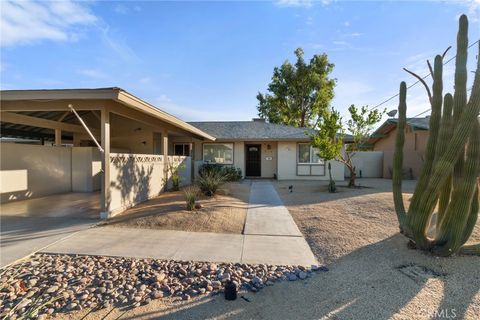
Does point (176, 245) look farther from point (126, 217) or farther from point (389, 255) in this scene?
point (389, 255)

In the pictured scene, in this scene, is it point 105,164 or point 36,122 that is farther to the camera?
point 36,122

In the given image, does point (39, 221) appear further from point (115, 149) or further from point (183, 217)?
point (115, 149)

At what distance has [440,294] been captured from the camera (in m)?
3.01

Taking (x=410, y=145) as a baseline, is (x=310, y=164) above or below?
below

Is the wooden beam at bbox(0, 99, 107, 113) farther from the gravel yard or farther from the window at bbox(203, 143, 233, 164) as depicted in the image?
the window at bbox(203, 143, 233, 164)

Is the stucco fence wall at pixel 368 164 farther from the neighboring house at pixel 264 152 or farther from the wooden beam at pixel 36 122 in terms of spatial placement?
the wooden beam at pixel 36 122

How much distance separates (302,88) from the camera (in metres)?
26.9

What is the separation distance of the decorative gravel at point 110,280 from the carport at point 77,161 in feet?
6.03

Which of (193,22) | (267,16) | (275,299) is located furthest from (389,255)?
(193,22)

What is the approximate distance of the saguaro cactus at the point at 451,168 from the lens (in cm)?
356

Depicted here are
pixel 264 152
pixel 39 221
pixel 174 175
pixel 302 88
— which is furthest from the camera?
pixel 302 88

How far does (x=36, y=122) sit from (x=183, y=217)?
696 cm

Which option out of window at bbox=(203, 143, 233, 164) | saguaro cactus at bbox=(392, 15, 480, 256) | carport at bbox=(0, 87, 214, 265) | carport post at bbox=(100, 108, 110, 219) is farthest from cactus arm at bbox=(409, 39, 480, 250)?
window at bbox=(203, 143, 233, 164)

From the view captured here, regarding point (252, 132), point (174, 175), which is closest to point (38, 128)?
point (174, 175)
